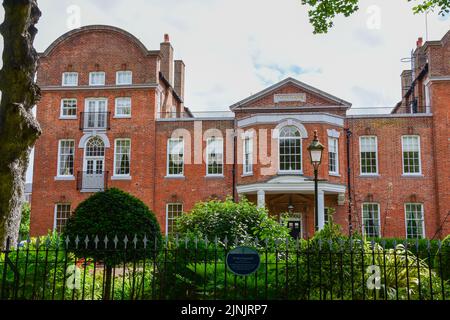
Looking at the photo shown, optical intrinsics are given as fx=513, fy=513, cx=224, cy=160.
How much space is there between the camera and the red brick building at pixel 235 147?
2684 cm

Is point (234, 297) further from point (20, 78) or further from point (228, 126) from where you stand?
point (228, 126)

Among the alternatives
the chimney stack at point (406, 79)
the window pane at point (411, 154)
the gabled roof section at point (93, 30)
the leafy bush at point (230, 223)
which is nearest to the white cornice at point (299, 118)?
the window pane at point (411, 154)

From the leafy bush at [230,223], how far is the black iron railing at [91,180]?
15.1 meters

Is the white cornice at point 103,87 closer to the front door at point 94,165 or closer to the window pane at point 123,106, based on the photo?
the window pane at point 123,106

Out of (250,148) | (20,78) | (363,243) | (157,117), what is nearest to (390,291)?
(363,243)

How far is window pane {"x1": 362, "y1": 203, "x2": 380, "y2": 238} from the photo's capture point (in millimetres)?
27156

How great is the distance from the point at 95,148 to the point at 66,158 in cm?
179

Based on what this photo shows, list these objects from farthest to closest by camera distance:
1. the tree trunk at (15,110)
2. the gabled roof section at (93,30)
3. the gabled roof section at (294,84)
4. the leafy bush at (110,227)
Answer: the gabled roof section at (93,30), the gabled roof section at (294,84), the leafy bush at (110,227), the tree trunk at (15,110)

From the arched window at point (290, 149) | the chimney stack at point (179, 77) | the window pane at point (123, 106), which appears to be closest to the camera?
the arched window at point (290, 149)

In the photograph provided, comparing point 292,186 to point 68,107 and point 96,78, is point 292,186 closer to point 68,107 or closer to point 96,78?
point 96,78

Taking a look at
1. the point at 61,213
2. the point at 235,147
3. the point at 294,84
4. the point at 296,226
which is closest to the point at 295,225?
the point at 296,226

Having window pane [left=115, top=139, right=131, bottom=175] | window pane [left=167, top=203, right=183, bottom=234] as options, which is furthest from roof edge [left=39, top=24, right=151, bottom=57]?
window pane [left=167, top=203, right=183, bottom=234]

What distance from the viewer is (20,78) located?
32.7 ft

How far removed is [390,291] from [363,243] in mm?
967
